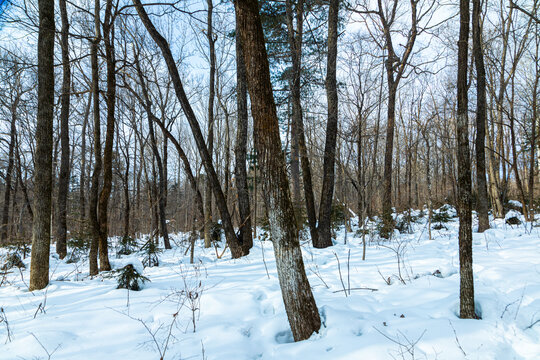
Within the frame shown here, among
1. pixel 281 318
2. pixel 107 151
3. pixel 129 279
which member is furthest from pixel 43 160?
pixel 281 318

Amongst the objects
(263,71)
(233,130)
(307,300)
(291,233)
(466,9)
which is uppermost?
(233,130)

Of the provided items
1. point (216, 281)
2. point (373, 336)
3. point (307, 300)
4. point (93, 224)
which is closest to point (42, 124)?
point (93, 224)

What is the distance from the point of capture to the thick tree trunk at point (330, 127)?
6.47 m

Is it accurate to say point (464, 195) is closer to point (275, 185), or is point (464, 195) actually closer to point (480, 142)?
point (275, 185)

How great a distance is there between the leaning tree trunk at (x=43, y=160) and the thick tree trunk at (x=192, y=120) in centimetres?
175

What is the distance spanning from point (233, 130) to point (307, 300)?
56.1 feet

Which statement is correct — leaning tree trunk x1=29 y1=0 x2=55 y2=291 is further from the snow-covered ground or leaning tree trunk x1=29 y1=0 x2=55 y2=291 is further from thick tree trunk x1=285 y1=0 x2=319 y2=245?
thick tree trunk x1=285 y1=0 x2=319 y2=245

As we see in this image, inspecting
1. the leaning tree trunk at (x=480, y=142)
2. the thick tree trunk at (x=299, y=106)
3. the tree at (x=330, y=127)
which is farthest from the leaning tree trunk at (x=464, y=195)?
the leaning tree trunk at (x=480, y=142)

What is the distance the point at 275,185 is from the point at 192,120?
164 inches

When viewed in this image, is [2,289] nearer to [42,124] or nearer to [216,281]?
[42,124]

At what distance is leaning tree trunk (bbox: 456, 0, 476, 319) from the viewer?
2.49 metres

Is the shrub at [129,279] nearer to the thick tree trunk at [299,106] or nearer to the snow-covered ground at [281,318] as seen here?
the snow-covered ground at [281,318]

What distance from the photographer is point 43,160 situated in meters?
4.11

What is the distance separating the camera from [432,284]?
3504 mm
